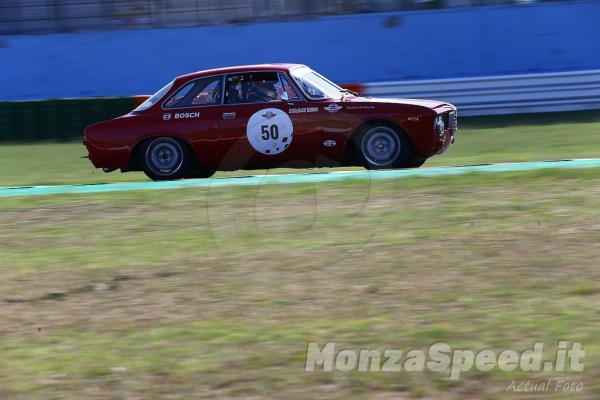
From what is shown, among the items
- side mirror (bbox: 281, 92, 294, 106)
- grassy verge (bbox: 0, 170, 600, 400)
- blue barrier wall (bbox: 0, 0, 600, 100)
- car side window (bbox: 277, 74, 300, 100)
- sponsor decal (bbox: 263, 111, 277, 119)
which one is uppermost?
blue barrier wall (bbox: 0, 0, 600, 100)

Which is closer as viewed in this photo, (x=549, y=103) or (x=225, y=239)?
(x=225, y=239)

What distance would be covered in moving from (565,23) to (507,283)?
1585 cm

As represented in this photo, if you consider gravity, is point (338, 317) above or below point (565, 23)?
below

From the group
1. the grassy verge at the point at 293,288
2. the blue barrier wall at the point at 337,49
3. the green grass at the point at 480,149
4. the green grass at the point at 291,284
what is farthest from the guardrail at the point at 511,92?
the grassy verge at the point at 293,288

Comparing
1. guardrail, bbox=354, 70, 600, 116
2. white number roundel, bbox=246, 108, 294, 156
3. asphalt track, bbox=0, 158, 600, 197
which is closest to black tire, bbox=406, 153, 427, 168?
asphalt track, bbox=0, 158, 600, 197

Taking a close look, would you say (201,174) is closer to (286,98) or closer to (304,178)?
(286,98)

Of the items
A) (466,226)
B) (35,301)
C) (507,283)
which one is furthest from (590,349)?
(35,301)

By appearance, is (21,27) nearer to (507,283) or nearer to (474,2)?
(474,2)

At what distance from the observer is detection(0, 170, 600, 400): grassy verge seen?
12.3 ft

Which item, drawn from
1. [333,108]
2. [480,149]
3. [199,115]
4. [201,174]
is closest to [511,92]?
[480,149]

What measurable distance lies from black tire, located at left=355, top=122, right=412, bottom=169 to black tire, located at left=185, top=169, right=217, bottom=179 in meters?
1.88

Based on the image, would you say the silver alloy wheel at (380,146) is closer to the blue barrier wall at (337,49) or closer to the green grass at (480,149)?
the green grass at (480,149)

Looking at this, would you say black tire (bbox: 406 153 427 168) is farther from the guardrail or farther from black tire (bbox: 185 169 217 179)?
the guardrail

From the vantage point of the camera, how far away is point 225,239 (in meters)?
6.28
